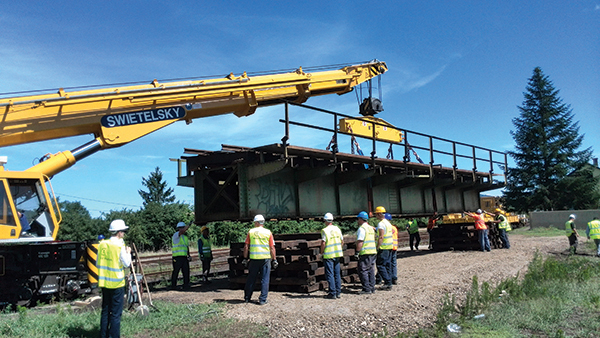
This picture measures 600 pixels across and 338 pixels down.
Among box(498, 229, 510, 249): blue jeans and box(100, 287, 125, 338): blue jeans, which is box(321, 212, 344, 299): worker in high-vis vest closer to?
box(100, 287, 125, 338): blue jeans

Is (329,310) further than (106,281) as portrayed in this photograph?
Yes

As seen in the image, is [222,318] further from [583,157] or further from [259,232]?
[583,157]

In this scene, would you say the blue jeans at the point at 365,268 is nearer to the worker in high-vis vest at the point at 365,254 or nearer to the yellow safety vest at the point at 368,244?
the worker in high-vis vest at the point at 365,254

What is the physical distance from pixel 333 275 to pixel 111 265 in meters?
4.50

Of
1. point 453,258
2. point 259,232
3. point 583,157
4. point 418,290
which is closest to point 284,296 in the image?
point 259,232

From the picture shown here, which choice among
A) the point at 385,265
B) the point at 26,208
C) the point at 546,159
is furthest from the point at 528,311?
the point at 546,159

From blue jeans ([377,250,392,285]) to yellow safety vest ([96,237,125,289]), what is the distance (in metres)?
5.80

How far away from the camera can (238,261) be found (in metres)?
11.0

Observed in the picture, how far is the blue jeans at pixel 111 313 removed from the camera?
246 inches

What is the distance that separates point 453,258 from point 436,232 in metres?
3.94

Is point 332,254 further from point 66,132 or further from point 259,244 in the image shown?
point 66,132

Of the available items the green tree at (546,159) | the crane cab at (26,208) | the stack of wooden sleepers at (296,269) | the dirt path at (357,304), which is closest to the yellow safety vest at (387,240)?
the dirt path at (357,304)

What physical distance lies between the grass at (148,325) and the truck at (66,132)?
2.91m

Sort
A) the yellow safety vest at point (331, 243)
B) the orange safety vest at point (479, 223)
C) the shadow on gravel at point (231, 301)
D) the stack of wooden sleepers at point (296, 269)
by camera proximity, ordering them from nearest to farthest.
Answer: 1. the shadow on gravel at point (231, 301)
2. the yellow safety vest at point (331, 243)
3. the stack of wooden sleepers at point (296, 269)
4. the orange safety vest at point (479, 223)
